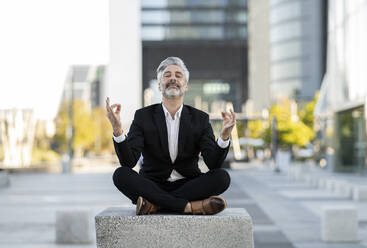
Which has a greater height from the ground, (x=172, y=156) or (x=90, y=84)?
(x=90, y=84)

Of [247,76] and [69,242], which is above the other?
[247,76]

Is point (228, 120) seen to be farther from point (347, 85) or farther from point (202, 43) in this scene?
point (202, 43)

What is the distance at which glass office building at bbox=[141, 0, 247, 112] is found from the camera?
84125 mm

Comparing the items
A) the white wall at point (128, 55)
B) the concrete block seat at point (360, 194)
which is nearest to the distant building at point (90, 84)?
the white wall at point (128, 55)

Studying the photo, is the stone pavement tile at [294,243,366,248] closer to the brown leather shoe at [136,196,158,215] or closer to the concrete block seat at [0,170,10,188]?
the brown leather shoe at [136,196,158,215]

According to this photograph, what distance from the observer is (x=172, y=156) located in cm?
506

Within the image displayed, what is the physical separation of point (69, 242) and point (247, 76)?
8019 cm

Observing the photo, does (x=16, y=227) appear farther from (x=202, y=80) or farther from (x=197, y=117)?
(x=202, y=80)

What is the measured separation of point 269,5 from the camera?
84438mm

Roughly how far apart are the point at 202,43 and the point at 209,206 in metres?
81.0

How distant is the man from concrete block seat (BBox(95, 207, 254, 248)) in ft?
0.32

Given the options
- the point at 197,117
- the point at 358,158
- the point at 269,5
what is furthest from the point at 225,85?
the point at 197,117

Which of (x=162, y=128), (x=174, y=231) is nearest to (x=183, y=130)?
(x=162, y=128)

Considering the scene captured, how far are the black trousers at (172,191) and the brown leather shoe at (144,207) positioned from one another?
4 centimetres
